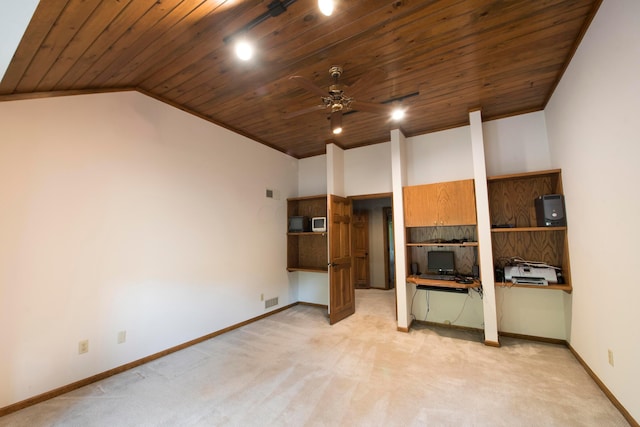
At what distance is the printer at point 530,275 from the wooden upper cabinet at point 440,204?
714 millimetres

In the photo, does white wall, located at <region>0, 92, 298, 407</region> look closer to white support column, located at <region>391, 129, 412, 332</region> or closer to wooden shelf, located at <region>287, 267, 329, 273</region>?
wooden shelf, located at <region>287, 267, 329, 273</region>

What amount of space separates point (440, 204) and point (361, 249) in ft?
12.4

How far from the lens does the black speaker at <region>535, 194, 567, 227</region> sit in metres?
2.90

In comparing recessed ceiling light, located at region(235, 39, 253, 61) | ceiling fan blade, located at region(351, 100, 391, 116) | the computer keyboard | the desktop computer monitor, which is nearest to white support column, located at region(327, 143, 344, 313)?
the computer keyboard

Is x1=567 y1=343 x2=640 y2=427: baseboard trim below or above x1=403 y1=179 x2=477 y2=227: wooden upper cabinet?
below

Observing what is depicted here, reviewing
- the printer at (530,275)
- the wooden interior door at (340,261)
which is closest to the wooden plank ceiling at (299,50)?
the wooden interior door at (340,261)

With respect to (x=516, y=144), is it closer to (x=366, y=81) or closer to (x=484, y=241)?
(x=484, y=241)

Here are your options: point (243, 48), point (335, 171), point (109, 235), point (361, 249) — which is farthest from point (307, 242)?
point (243, 48)

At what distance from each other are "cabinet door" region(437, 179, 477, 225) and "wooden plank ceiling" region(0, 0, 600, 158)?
1.04 meters

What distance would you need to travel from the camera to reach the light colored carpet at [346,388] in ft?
6.40

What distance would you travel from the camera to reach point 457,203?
11.4 ft

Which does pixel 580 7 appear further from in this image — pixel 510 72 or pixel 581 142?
pixel 581 142

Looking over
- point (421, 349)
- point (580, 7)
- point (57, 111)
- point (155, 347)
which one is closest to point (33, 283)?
point (155, 347)

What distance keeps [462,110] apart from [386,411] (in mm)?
3543
